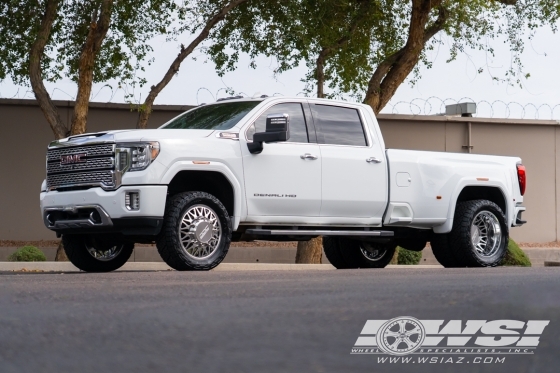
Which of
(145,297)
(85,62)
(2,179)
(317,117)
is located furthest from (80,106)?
(145,297)

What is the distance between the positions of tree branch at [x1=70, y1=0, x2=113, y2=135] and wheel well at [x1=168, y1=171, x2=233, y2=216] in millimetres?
7358

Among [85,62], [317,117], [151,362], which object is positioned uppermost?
[85,62]

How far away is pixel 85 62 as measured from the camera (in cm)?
1644

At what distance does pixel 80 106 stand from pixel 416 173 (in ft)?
25.5

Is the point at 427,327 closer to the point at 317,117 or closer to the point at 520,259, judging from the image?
the point at 317,117

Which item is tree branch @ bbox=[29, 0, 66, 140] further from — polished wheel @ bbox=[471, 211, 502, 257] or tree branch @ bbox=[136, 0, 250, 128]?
polished wheel @ bbox=[471, 211, 502, 257]

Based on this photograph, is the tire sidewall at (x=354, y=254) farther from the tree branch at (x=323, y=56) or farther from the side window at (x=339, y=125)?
the tree branch at (x=323, y=56)

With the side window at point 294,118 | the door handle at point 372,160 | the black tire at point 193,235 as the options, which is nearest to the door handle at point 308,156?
the side window at point 294,118

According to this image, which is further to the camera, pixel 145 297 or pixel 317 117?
pixel 317 117

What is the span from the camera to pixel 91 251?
1034 centimetres

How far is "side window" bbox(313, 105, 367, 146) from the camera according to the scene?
10.5 metres

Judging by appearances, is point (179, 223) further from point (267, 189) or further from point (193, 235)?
point (267, 189)

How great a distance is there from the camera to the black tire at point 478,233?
1115 cm

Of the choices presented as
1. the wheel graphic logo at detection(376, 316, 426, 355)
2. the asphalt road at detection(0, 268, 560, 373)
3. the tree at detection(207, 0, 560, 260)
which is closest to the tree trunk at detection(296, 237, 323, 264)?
the tree at detection(207, 0, 560, 260)
